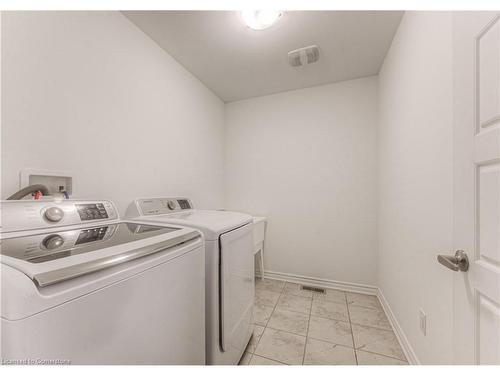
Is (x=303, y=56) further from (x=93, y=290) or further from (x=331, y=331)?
(x=331, y=331)

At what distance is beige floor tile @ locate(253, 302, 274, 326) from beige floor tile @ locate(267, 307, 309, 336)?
1.6 inches

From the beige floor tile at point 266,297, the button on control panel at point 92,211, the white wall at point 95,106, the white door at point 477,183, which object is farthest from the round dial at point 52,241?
the beige floor tile at point 266,297

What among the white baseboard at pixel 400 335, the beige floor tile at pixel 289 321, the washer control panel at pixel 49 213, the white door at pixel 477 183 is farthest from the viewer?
the beige floor tile at pixel 289 321

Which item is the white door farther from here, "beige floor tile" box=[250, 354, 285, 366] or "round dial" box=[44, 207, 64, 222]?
"round dial" box=[44, 207, 64, 222]

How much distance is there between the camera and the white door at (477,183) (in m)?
0.58

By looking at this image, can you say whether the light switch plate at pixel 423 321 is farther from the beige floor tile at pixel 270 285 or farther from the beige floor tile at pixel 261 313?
the beige floor tile at pixel 270 285

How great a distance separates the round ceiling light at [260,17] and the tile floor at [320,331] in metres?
2.34

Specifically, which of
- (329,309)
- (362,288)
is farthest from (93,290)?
(362,288)

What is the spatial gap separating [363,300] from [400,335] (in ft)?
1.94

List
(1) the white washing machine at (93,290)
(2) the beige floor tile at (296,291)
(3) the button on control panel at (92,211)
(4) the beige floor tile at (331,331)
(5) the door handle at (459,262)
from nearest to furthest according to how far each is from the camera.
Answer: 1. (1) the white washing machine at (93,290)
2. (5) the door handle at (459,262)
3. (3) the button on control panel at (92,211)
4. (4) the beige floor tile at (331,331)
5. (2) the beige floor tile at (296,291)

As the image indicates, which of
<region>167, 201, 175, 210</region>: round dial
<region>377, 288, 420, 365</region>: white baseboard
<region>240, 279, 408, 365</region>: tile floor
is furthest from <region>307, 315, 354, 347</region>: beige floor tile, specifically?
<region>167, 201, 175, 210</region>: round dial

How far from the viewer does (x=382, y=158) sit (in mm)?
1955
